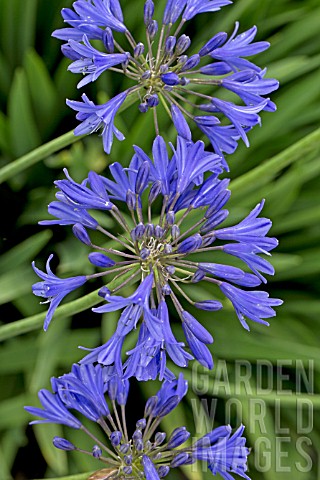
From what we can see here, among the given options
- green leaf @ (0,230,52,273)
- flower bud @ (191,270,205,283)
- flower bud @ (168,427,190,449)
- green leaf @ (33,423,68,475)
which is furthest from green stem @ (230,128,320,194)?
green leaf @ (33,423,68,475)

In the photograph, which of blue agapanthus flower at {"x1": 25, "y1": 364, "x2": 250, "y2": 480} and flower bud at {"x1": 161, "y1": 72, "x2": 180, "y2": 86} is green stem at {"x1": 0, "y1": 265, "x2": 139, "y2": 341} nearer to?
blue agapanthus flower at {"x1": 25, "y1": 364, "x2": 250, "y2": 480}

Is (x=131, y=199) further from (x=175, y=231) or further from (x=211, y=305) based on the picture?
(x=211, y=305)

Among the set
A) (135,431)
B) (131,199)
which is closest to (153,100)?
(131,199)

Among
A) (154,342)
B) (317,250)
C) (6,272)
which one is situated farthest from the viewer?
(317,250)

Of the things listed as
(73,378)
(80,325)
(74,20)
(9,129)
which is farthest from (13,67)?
(73,378)

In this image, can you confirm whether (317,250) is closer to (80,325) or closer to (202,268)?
(80,325)
